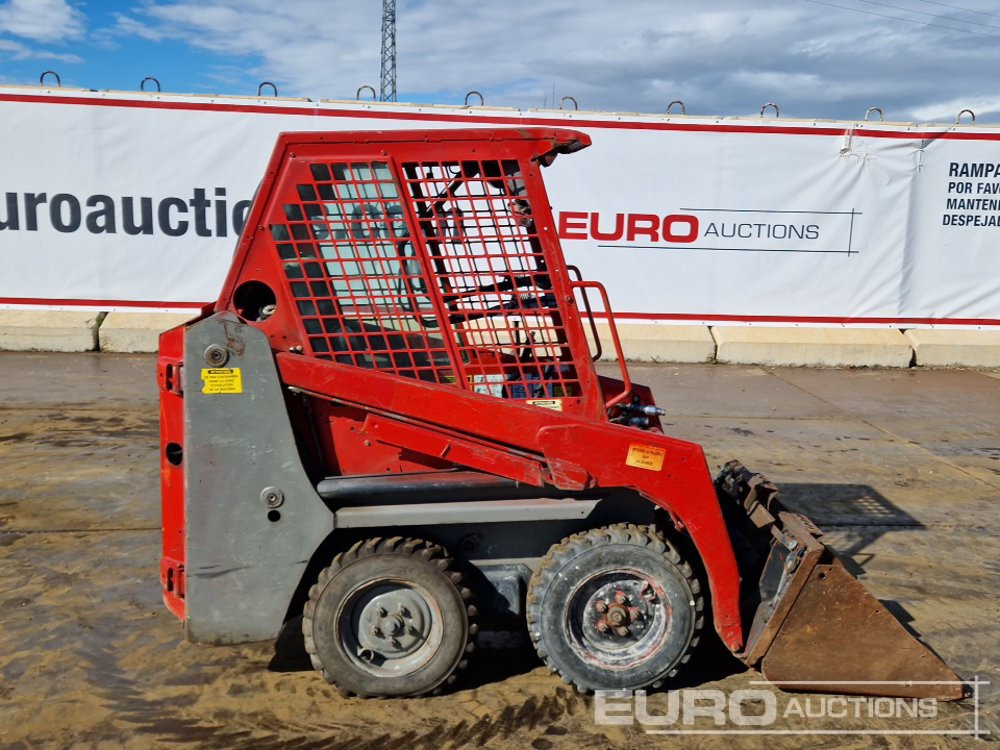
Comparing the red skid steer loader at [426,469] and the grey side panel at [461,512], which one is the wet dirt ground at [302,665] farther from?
the grey side panel at [461,512]

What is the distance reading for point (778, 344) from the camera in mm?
10586

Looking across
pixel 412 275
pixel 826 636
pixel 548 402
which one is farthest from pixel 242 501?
pixel 826 636

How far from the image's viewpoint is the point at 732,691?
11.9ft

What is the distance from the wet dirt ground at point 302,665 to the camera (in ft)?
10.8

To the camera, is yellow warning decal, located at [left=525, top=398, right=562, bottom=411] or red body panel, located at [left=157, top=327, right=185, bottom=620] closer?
red body panel, located at [left=157, top=327, right=185, bottom=620]

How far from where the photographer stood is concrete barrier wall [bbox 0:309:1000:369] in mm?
10094

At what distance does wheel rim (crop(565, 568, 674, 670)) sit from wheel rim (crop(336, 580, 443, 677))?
56cm

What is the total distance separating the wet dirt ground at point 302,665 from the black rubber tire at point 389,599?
12 centimetres

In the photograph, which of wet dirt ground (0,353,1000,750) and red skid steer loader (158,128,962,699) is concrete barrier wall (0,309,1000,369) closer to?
wet dirt ground (0,353,1000,750)

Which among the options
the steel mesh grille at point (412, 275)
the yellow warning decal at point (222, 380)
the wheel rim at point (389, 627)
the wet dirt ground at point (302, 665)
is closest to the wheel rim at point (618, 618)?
the wet dirt ground at point (302, 665)

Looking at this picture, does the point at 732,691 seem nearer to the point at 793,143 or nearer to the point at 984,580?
the point at 984,580

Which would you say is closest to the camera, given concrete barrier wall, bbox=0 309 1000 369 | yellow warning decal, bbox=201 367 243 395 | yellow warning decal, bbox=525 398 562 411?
yellow warning decal, bbox=201 367 243 395

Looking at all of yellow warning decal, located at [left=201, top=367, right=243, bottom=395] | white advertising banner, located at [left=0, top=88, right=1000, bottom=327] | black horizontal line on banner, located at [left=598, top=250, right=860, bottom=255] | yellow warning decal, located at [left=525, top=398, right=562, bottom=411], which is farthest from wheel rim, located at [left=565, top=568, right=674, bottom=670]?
black horizontal line on banner, located at [left=598, top=250, right=860, bottom=255]

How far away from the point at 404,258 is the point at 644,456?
1194mm
